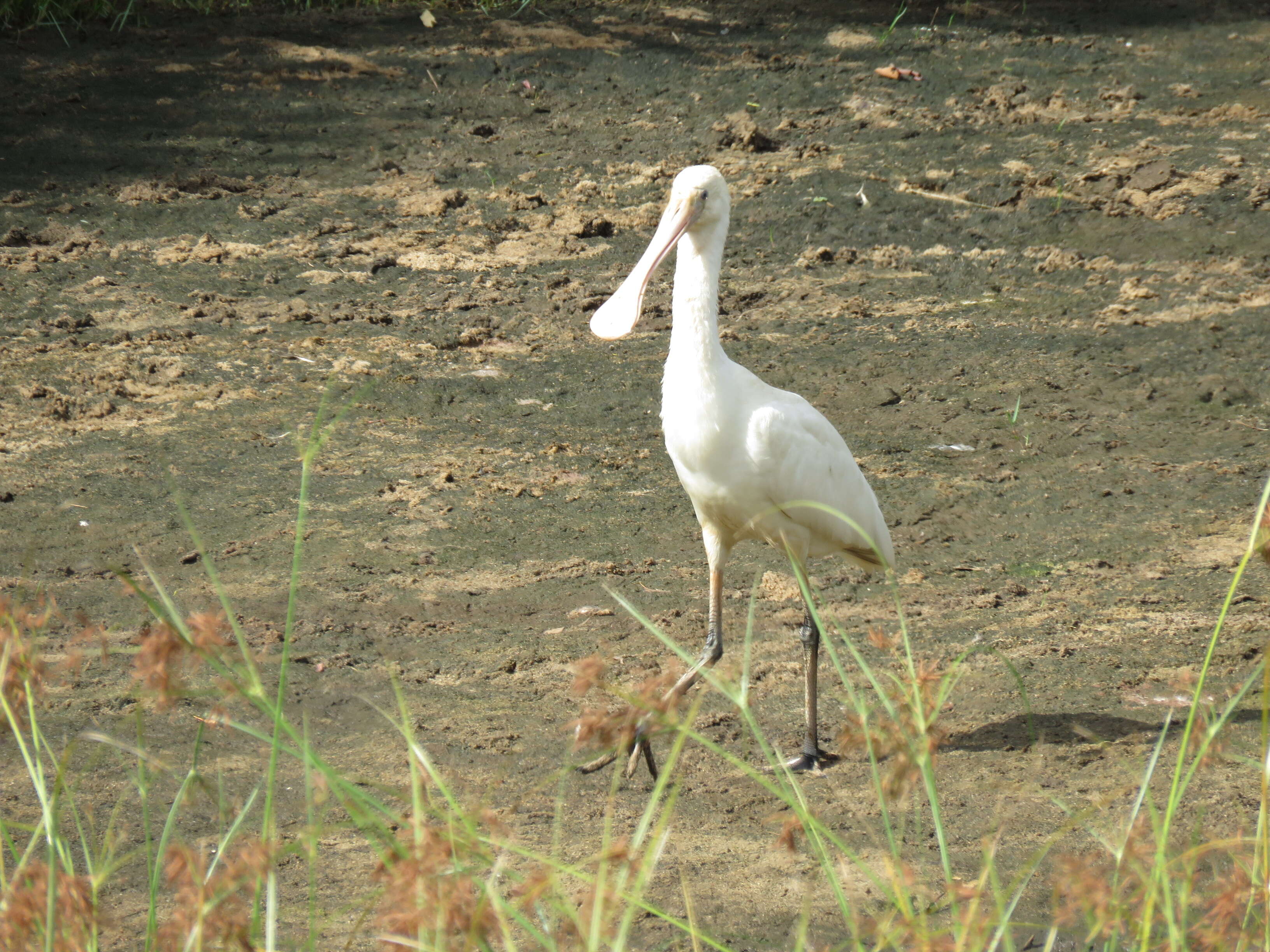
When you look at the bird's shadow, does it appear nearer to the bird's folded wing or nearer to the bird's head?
the bird's folded wing

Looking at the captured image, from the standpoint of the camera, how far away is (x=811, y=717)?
4.13 m

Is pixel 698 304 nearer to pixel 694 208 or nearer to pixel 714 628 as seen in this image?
pixel 694 208

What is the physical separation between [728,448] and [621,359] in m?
3.10

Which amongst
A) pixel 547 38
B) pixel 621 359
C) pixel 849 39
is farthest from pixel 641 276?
pixel 849 39

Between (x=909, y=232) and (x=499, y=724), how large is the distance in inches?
188

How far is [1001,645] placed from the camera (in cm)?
453

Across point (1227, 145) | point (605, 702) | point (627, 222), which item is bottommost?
point (605, 702)

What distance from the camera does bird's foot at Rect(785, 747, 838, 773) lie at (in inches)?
161

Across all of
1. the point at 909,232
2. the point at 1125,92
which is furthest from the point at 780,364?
the point at 1125,92

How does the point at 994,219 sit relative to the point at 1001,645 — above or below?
above

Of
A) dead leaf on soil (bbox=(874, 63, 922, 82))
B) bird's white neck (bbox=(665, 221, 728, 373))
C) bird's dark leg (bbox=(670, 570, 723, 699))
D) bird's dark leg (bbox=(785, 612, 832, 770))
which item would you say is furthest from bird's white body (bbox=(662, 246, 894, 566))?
dead leaf on soil (bbox=(874, 63, 922, 82))

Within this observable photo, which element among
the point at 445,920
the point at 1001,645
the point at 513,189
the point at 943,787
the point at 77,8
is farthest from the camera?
the point at 77,8

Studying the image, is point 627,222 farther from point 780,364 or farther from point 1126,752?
point 1126,752

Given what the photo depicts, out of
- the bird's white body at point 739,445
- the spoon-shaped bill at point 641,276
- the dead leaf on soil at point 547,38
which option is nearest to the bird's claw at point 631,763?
the bird's white body at point 739,445
